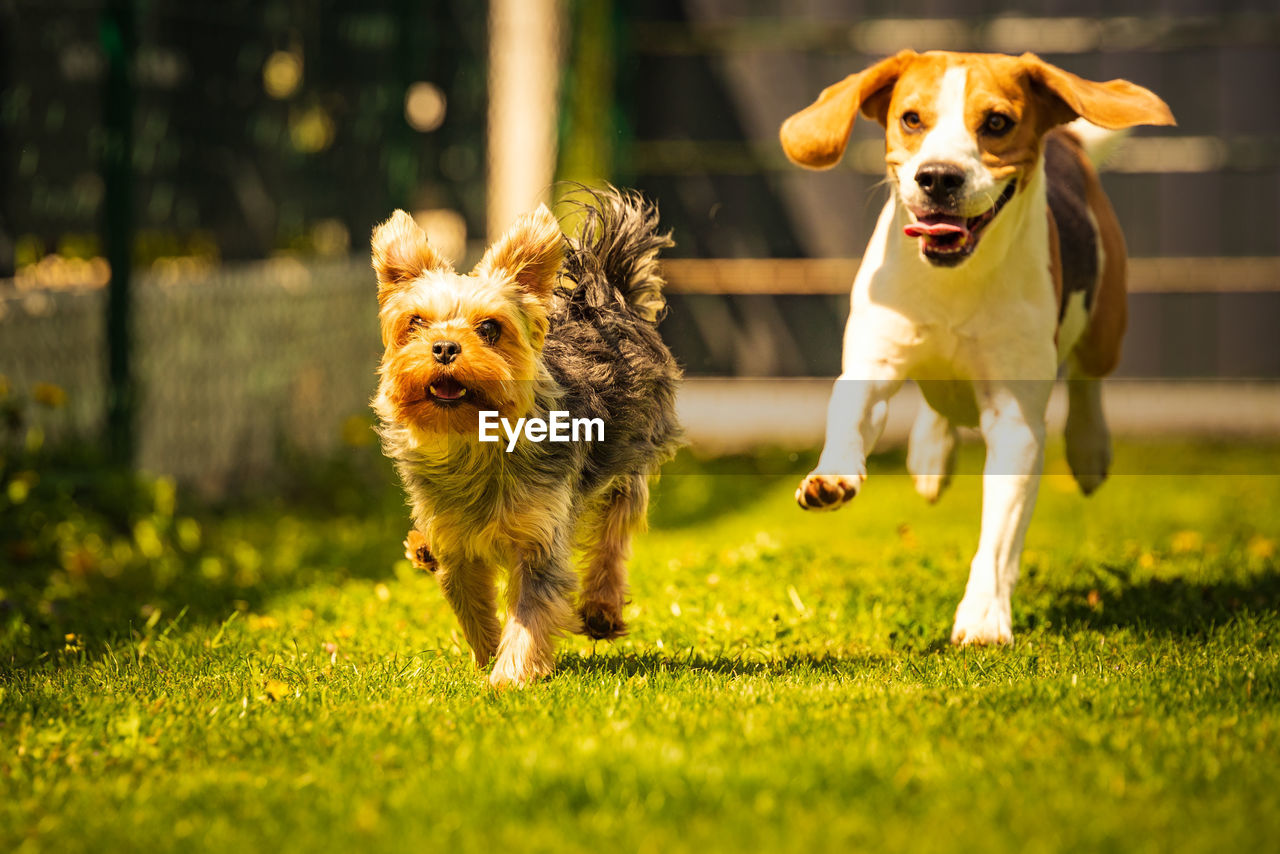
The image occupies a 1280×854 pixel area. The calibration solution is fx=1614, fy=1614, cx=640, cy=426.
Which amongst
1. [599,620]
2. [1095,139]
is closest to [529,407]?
[599,620]

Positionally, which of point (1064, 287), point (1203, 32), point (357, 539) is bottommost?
point (357, 539)

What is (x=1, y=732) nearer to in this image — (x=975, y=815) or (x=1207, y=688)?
(x=975, y=815)

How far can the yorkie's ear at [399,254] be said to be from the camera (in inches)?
168

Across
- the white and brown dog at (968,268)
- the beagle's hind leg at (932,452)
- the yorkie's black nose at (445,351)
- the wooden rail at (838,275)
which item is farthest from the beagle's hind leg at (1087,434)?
the wooden rail at (838,275)

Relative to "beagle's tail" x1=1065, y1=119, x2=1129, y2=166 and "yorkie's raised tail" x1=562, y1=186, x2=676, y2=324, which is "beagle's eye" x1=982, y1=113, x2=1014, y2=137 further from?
"beagle's tail" x1=1065, y1=119, x2=1129, y2=166

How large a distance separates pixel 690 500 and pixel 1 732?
204 inches

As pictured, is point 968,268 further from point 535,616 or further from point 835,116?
point 535,616

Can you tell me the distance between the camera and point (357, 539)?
25.0 ft

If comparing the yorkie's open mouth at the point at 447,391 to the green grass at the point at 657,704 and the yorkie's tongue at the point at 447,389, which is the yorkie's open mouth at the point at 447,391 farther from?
the green grass at the point at 657,704

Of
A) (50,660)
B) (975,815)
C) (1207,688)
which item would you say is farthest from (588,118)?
(975,815)

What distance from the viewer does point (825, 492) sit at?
4.60m

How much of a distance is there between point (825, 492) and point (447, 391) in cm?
115

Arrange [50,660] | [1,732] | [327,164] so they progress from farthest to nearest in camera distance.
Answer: [327,164]
[50,660]
[1,732]

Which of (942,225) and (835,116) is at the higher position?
(835,116)
